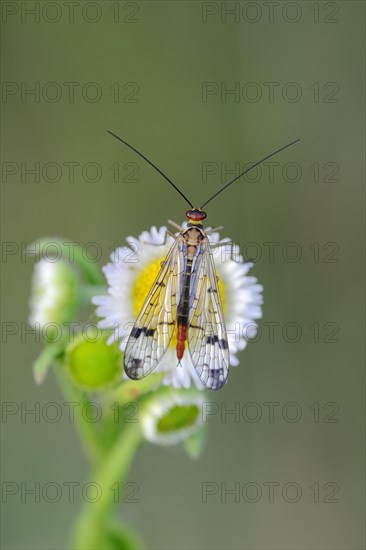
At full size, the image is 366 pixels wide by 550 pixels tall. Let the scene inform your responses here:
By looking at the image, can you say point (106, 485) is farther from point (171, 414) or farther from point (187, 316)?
point (187, 316)

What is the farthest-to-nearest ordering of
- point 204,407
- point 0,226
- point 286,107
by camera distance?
point 286,107 < point 0,226 < point 204,407

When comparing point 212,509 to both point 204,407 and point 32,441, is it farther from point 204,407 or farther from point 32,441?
point 204,407

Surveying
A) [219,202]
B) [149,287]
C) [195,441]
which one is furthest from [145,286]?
[219,202]

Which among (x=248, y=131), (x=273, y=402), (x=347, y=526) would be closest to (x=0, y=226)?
(x=248, y=131)

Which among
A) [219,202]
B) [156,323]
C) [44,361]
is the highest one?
[219,202]

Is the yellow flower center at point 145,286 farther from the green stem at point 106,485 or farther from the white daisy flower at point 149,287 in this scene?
the green stem at point 106,485

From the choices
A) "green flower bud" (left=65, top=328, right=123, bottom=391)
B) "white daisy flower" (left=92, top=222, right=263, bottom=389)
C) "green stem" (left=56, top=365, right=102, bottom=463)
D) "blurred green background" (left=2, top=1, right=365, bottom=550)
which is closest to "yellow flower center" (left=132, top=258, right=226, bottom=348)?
"white daisy flower" (left=92, top=222, right=263, bottom=389)
